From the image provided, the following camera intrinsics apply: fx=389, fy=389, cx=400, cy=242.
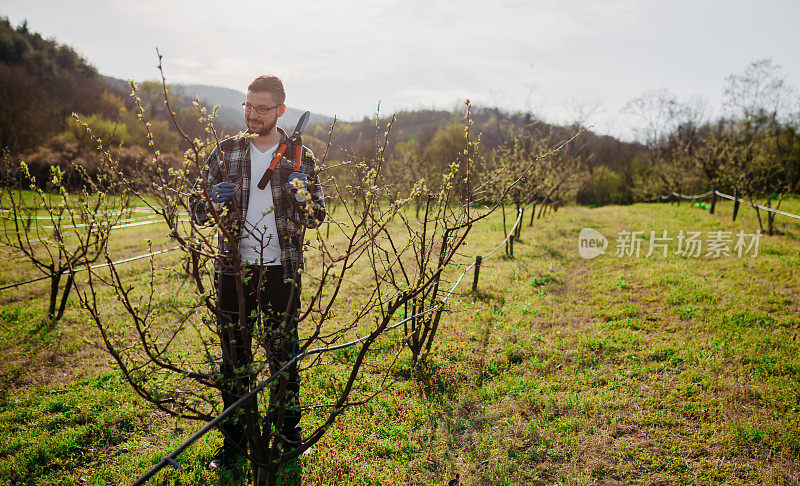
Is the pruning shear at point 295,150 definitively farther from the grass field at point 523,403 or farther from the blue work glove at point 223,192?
the grass field at point 523,403

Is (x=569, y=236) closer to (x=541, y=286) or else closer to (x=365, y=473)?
(x=541, y=286)

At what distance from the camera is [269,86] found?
2.58 m

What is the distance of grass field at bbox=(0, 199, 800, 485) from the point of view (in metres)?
3.24

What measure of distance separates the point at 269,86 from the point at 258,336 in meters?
1.63

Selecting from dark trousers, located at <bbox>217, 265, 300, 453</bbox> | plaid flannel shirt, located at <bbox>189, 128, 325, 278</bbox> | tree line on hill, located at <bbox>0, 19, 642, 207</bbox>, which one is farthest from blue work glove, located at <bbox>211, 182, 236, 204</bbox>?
tree line on hill, located at <bbox>0, 19, 642, 207</bbox>

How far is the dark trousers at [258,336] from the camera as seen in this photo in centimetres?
206

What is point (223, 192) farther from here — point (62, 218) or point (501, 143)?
point (501, 143)

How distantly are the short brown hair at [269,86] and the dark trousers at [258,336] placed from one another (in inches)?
45.6

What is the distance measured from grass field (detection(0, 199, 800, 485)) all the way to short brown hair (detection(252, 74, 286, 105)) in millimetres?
1331

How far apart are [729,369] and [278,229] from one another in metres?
5.48

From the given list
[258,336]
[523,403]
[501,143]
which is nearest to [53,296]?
[258,336]

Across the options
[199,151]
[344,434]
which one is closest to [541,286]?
[344,434]

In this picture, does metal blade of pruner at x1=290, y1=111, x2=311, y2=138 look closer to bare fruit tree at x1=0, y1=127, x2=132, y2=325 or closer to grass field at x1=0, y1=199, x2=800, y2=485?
bare fruit tree at x1=0, y1=127, x2=132, y2=325

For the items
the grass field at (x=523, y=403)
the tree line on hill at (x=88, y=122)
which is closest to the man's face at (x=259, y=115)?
the grass field at (x=523, y=403)
